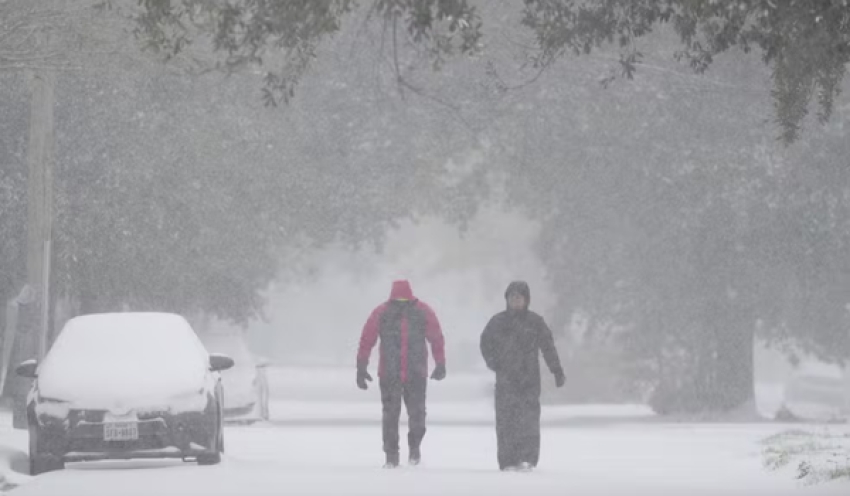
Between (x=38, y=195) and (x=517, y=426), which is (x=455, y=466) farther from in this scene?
(x=38, y=195)

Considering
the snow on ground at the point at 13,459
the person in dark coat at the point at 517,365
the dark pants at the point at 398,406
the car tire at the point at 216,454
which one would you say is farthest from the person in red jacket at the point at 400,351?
the snow on ground at the point at 13,459

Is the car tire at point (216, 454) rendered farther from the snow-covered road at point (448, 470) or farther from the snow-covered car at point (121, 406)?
the snow-covered road at point (448, 470)

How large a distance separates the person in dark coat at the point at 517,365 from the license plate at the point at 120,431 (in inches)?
129

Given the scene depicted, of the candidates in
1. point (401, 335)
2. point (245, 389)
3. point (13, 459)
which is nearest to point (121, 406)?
point (13, 459)

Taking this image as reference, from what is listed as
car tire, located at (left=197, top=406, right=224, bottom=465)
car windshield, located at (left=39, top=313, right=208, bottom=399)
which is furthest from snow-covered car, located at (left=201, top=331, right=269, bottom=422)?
car tire, located at (left=197, top=406, right=224, bottom=465)

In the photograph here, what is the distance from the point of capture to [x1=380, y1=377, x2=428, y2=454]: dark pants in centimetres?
1855

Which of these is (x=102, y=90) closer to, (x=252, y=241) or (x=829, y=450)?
(x=252, y=241)

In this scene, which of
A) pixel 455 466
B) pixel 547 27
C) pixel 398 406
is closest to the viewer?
pixel 547 27

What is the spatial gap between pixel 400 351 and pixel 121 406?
2603 millimetres

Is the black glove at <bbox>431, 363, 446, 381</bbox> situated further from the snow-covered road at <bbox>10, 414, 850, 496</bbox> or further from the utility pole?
the utility pole

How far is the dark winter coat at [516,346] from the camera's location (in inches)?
715

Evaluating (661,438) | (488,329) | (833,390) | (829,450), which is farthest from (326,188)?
(833,390)

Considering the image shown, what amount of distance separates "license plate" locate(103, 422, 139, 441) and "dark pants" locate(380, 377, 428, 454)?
7.53ft

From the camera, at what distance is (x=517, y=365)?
59.6 ft
